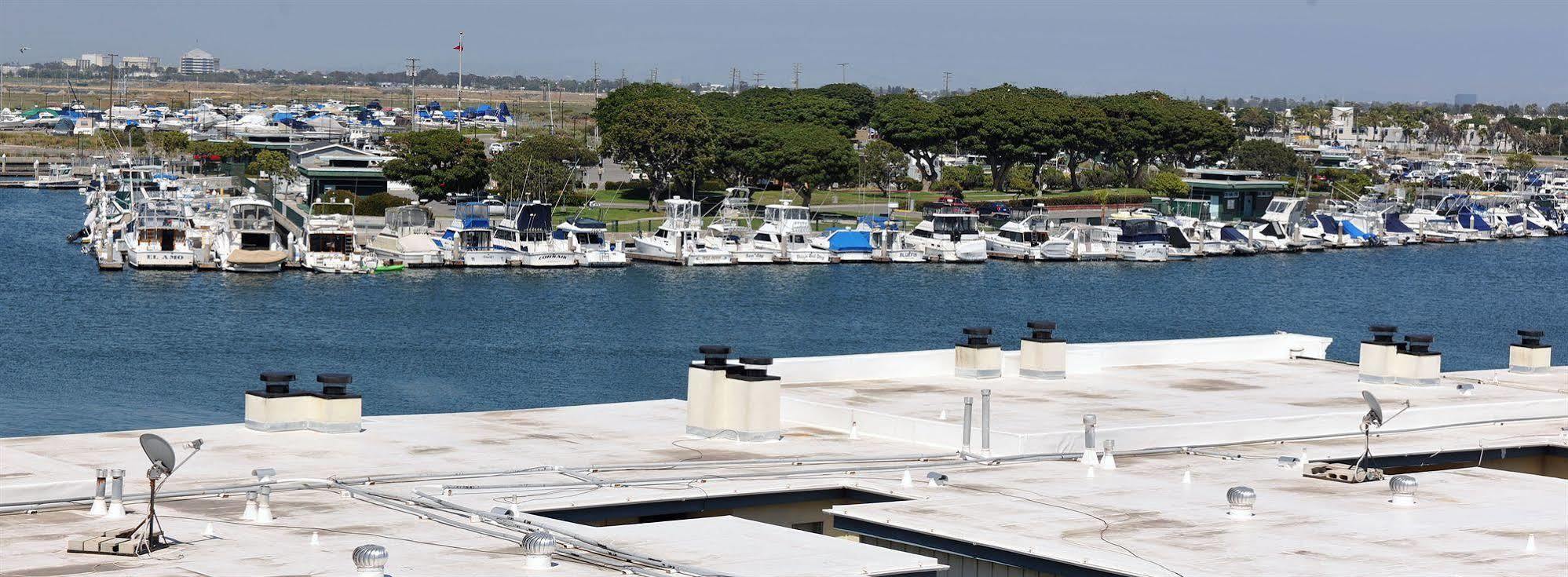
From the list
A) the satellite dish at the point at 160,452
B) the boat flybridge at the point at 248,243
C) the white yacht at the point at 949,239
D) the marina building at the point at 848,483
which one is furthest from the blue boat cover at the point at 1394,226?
the satellite dish at the point at 160,452

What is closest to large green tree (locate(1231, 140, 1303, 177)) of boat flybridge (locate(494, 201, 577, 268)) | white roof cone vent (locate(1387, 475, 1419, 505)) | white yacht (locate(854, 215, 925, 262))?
white yacht (locate(854, 215, 925, 262))

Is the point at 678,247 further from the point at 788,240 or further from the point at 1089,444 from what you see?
the point at 1089,444

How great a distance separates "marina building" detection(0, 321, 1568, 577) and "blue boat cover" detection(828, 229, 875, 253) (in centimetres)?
8813

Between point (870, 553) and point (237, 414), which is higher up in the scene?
point (870, 553)

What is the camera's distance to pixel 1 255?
113438 mm

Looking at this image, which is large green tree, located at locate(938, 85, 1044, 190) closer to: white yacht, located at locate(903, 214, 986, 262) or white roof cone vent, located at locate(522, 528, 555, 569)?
white yacht, located at locate(903, 214, 986, 262)

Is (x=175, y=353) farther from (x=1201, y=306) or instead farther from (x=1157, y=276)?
(x=1157, y=276)

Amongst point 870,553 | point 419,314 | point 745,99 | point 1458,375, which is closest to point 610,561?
point 870,553

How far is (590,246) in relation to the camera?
114 m

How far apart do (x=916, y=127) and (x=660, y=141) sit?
33895 mm

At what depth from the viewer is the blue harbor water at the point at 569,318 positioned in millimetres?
66750

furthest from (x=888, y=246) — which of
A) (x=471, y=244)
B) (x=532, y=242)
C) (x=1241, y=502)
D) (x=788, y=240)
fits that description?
(x=1241, y=502)

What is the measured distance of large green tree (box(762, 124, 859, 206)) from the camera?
143500 millimetres

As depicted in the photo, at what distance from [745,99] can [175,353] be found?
120 metres
